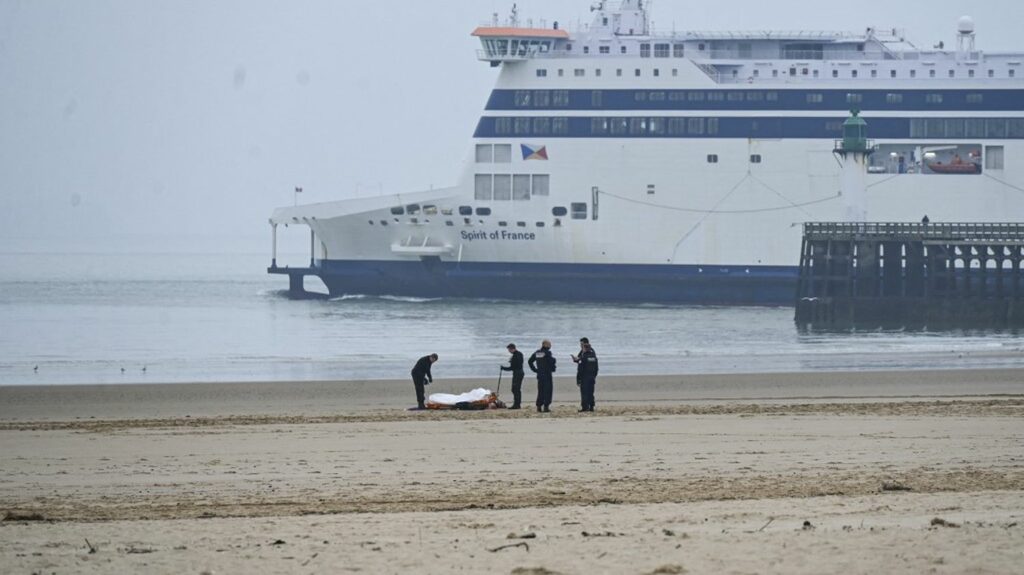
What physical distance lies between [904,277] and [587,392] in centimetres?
2567

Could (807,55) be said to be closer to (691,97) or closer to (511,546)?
(691,97)

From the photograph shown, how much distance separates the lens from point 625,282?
143 feet

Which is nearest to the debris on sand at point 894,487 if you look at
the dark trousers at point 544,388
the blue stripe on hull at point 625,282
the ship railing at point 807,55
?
the dark trousers at point 544,388

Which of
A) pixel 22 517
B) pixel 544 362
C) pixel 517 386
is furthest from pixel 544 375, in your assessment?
pixel 22 517

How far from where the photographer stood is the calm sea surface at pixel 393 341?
25.1 metres

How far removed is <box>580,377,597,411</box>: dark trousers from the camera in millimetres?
15531

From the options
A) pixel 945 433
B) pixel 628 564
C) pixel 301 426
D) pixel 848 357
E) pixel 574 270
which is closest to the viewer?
pixel 628 564

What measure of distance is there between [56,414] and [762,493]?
416 inches

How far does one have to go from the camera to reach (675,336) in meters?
33.4

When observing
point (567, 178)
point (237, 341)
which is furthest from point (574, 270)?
point (237, 341)

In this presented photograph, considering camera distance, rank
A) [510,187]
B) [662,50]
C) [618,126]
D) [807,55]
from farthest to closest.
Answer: [807,55] < [662,50] < [618,126] < [510,187]

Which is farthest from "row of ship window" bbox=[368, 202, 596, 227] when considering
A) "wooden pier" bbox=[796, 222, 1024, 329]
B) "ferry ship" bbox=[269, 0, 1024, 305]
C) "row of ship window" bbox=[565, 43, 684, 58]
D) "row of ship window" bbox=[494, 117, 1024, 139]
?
"wooden pier" bbox=[796, 222, 1024, 329]

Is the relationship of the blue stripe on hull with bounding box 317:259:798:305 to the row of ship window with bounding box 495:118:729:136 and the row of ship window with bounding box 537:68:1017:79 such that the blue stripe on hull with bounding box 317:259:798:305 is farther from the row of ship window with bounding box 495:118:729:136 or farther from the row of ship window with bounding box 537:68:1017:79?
the row of ship window with bounding box 537:68:1017:79

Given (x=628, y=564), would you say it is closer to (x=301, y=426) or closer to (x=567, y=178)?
(x=301, y=426)
